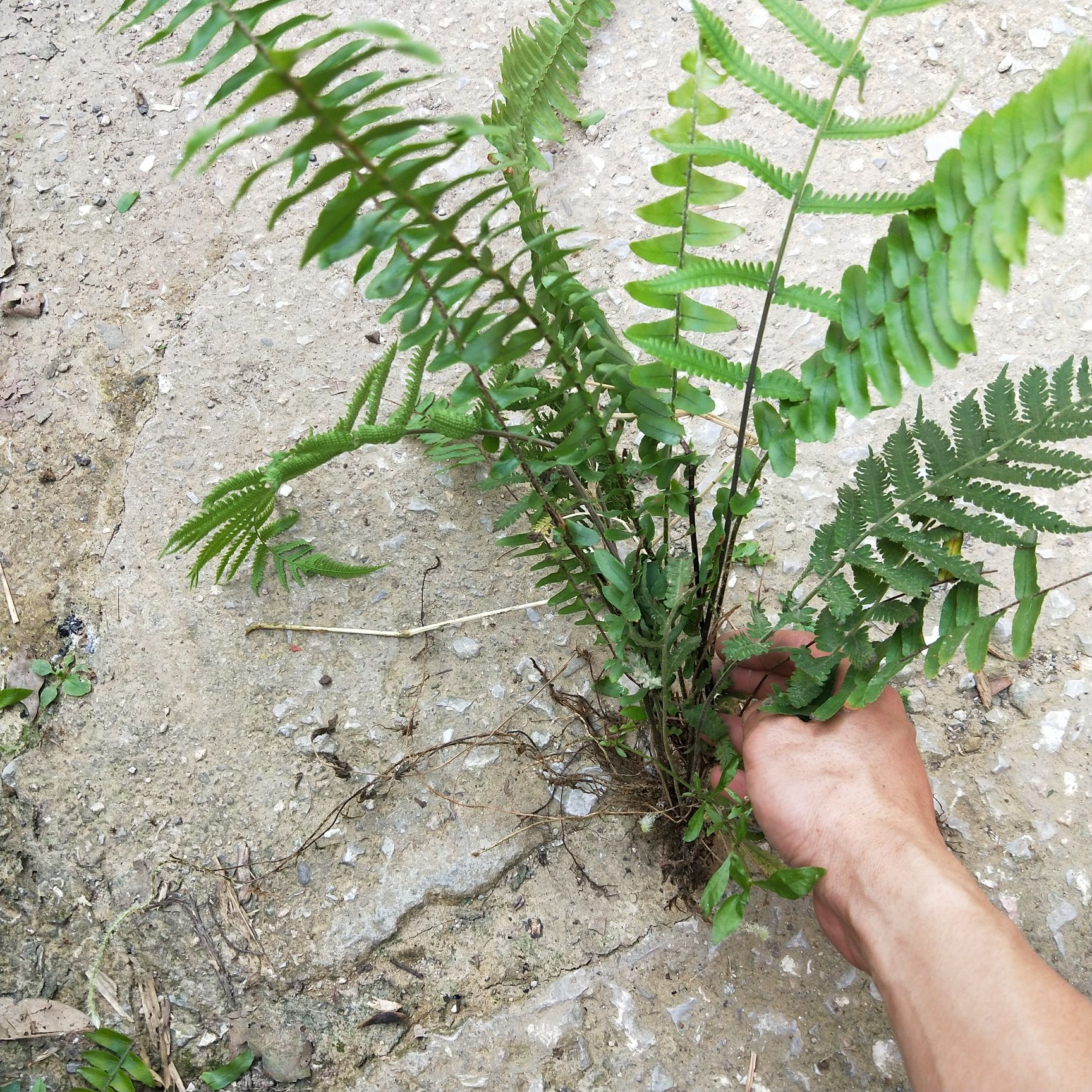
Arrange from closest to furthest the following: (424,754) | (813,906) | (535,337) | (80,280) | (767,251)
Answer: (535,337), (813,906), (424,754), (767,251), (80,280)

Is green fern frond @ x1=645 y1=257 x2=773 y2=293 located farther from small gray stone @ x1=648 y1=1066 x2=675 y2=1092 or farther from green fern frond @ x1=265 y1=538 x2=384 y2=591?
small gray stone @ x1=648 y1=1066 x2=675 y2=1092

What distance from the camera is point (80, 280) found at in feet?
5.99

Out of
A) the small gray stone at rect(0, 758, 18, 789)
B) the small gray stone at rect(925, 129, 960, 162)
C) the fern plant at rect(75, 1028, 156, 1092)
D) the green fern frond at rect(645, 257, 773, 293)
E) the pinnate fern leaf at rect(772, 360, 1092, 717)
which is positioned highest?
the small gray stone at rect(925, 129, 960, 162)

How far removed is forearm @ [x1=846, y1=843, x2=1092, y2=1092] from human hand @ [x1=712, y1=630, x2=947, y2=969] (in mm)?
23

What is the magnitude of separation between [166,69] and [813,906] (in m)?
2.19

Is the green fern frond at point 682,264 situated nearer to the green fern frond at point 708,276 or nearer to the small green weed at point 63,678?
the green fern frond at point 708,276

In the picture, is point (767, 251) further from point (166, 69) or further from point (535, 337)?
point (166, 69)

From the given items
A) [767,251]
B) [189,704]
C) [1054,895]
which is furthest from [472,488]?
[1054,895]

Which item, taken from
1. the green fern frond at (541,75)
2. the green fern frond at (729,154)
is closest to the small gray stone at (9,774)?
the green fern frond at (541,75)

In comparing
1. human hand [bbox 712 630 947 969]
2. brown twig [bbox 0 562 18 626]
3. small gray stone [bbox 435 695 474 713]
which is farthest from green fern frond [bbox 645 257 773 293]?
brown twig [bbox 0 562 18 626]

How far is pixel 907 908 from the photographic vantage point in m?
0.98

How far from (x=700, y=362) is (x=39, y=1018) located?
4.45 ft

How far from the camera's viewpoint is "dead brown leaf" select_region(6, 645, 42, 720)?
1497mm

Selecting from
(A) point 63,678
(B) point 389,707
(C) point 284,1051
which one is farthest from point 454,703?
(A) point 63,678
